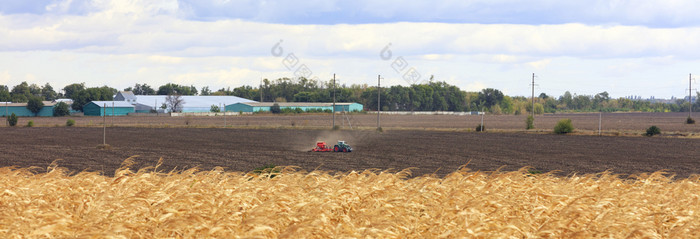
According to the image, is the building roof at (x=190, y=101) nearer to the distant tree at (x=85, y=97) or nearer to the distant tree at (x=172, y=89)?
the distant tree at (x=85, y=97)

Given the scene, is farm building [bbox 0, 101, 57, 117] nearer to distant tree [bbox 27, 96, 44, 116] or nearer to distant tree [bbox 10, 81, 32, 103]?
distant tree [bbox 27, 96, 44, 116]

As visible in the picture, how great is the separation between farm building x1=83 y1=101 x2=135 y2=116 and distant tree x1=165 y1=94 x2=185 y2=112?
30.4 feet

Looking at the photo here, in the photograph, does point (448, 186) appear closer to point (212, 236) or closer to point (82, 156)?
point (212, 236)

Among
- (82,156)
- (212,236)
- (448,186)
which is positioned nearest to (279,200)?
(212,236)

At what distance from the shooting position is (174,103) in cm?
13962

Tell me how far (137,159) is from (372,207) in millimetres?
30661

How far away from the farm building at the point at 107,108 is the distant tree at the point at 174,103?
9277 millimetres

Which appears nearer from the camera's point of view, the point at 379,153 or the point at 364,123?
the point at 379,153

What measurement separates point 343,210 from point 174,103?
139 metres

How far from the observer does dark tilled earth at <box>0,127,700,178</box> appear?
30922 mm

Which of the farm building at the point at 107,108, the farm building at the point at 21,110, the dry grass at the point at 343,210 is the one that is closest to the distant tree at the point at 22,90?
the farm building at the point at 21,110

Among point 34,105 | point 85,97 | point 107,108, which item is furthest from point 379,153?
point 85,97

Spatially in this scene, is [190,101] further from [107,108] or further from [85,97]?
[107,108]

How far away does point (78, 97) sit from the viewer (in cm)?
13662
